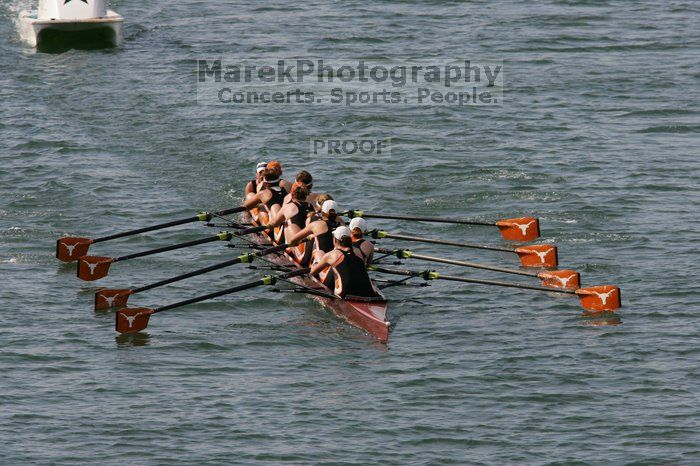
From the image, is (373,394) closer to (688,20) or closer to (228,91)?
(228,91)

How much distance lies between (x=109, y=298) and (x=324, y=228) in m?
4.74

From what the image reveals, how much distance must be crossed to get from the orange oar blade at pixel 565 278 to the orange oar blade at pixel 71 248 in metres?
10.4

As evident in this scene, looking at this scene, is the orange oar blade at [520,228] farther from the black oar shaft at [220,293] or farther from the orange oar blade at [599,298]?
the black oar shaft at [220,293]

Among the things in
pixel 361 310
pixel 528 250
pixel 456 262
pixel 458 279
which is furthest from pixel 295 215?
pixel 528 250

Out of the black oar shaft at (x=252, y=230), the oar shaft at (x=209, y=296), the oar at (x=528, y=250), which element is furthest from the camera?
the black oar shaft at (x=252, y=230)

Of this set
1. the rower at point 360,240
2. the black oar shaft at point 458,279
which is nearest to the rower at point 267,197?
the rower at point 360,240

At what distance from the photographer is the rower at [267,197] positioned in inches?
1176

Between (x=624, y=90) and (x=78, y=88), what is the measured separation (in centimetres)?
1889

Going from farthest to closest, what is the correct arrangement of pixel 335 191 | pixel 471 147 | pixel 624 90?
pixel 624 90 < pixel 471 147 < pixel 335 191

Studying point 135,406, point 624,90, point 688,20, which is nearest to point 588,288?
point 135,406

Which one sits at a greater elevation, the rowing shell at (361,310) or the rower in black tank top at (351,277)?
the rower in black tank top at (351,277)

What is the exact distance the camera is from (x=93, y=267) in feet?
91.4

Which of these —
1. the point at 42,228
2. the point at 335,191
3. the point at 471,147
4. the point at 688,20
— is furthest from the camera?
the point at 688,20

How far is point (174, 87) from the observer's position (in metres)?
43.8
